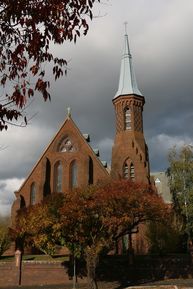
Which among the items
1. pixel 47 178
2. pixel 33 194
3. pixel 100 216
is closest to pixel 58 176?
pixel 47 178

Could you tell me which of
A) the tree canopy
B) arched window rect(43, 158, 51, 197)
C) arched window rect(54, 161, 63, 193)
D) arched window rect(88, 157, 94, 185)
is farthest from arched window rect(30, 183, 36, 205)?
the tree canopy

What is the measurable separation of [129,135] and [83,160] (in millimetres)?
7229

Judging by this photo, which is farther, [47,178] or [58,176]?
[58,176]

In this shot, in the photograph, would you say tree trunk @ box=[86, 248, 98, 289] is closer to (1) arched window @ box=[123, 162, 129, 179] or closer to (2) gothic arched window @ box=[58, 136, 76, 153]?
(1) arched window @ box=[123, 162, 129, 179]

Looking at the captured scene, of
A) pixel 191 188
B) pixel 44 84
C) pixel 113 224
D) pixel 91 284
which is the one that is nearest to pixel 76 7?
pixel 44 84

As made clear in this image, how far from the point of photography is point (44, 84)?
21.3 ft

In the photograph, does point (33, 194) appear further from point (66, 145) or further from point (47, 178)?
point (66, 145)

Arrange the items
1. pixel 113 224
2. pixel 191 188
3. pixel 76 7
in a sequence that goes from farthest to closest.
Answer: pixel 191 188 → pixel 113 224 → pixel 76 7

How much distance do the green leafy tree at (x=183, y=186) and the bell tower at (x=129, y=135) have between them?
14.8 feet

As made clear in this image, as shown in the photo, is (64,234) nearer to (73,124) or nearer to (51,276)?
(51,276)

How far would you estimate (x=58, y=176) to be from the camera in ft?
167

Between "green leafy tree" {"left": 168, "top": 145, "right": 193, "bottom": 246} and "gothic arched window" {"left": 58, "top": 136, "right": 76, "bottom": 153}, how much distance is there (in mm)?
13663

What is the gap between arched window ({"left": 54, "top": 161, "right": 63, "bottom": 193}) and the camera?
5012cm

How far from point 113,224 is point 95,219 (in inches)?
71.4
